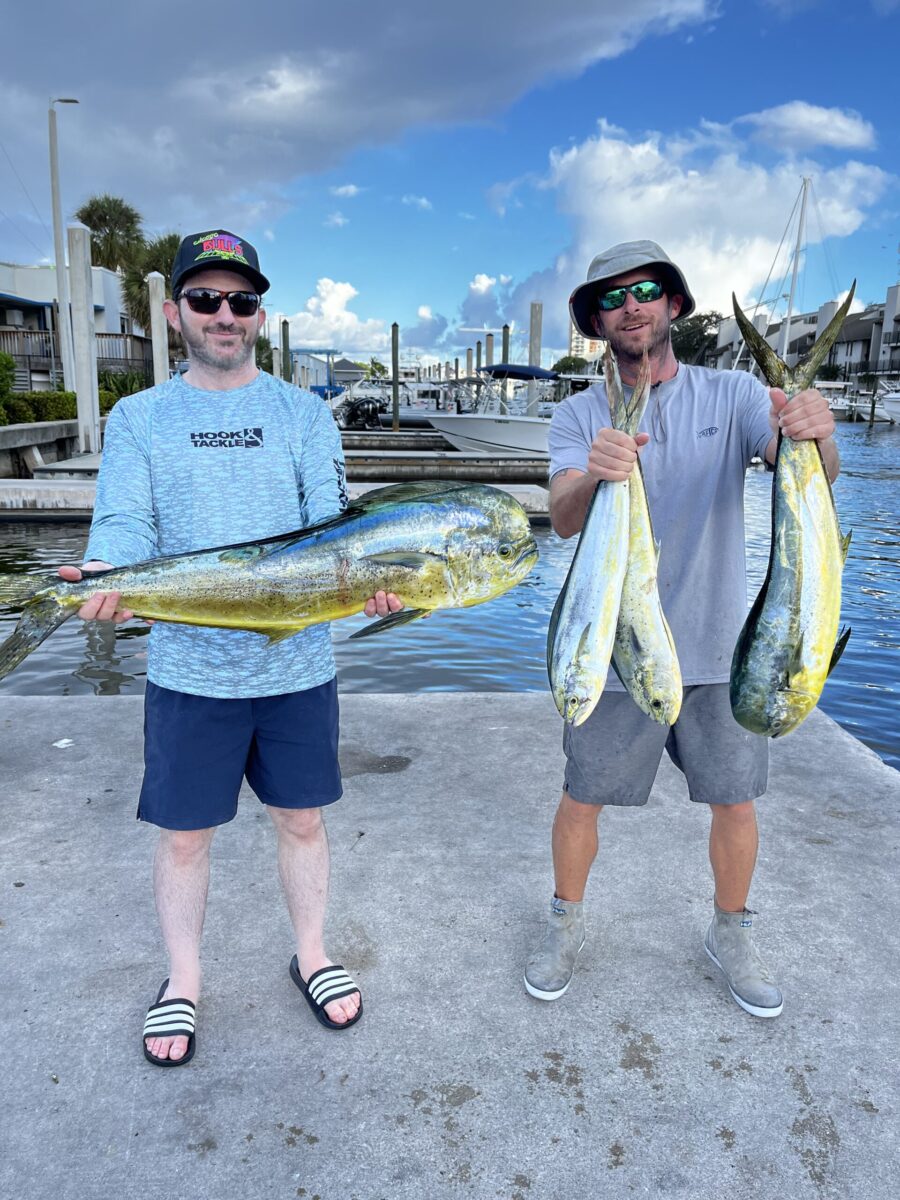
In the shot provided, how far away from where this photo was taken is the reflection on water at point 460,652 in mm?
7547

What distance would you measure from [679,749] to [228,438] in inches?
64.3

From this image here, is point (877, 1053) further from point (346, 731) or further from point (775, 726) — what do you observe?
point (346, 731)

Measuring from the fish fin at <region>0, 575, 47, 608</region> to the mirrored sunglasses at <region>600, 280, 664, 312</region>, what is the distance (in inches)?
67.3

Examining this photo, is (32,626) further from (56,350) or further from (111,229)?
(111,229)

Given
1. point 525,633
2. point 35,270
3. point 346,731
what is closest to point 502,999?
point 346,731

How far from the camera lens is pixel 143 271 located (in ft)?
156

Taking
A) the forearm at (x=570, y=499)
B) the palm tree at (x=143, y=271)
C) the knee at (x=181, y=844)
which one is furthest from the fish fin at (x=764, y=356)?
the palm tree at (x=143, y=271)

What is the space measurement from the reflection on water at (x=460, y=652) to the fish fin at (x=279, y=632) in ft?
16.7

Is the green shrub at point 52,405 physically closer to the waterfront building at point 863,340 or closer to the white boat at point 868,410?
the white boat at point 868,410

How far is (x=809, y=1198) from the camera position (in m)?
1.86

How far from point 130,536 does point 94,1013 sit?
4.55ft

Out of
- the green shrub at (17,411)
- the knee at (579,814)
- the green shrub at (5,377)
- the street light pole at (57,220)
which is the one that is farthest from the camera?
the street light pole at (57,220)

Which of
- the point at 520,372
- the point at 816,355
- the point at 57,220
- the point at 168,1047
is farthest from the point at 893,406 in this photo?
the point at 168,1047

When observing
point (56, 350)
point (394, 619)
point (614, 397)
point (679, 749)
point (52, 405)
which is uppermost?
point (56, 350)
